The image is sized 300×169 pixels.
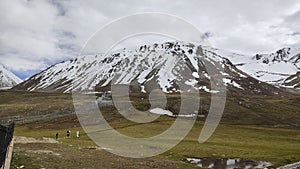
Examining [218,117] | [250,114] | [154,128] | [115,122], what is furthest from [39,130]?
[250,114]

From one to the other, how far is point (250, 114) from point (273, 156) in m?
117

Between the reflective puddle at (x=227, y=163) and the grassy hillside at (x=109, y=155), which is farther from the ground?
the grassy hillside at (x=109, y=155)

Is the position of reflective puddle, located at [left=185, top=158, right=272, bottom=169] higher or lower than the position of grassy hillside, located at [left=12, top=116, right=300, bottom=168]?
lower

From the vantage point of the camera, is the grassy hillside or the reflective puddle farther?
the reflective puddle

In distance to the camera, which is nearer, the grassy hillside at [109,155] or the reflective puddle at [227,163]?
the grassy hillside at [109,155]

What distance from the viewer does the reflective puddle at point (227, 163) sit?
4328 cm

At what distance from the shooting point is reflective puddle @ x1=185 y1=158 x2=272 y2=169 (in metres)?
43.3

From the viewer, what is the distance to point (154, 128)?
97.7 meters

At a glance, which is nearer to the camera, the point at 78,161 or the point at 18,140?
the point at 78,161

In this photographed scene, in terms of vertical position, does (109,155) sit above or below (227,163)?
above

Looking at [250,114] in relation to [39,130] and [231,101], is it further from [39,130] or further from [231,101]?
[39,130]

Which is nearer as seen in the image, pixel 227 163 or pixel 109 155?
pixel 109 155

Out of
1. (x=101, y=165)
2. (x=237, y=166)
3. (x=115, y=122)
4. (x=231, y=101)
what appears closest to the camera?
(x=101, y=165)

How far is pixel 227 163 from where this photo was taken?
151 ft
